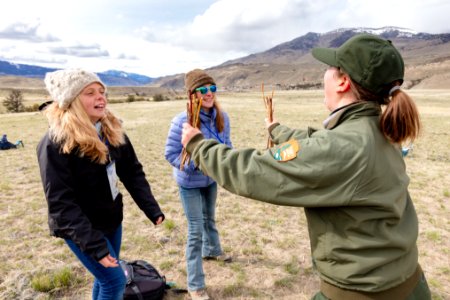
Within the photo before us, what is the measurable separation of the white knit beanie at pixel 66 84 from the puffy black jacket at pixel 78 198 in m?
0.34

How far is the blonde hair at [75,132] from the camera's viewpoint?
8.18 ft

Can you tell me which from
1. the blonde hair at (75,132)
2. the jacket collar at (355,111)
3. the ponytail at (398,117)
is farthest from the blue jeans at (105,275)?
the ponytail at (398,117)

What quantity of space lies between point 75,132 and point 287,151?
5.65 feet

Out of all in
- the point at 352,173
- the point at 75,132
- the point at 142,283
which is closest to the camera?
the point at 352,173

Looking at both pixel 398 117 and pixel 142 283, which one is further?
pixel 142 283

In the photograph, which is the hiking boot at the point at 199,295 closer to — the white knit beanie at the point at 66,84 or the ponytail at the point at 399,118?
the white knit beanie at the point at 66,84

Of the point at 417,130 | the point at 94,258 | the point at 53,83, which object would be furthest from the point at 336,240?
the point at 53,83

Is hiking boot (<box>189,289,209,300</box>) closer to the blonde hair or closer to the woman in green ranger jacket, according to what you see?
the blonde hair

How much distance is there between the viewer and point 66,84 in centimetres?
263

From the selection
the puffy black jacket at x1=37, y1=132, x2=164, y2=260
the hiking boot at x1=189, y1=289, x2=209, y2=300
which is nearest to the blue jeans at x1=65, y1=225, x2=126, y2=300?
the puffy black jacket at x1=37, y1=132, x2=164, y2=260

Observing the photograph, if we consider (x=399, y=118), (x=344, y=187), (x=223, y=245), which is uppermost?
(x=399, y=118)

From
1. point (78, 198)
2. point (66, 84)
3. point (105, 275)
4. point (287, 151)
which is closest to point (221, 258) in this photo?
point (105, 275)

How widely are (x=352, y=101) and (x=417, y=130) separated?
0.38 metres

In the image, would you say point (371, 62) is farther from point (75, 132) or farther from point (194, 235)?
point (194, 235)
